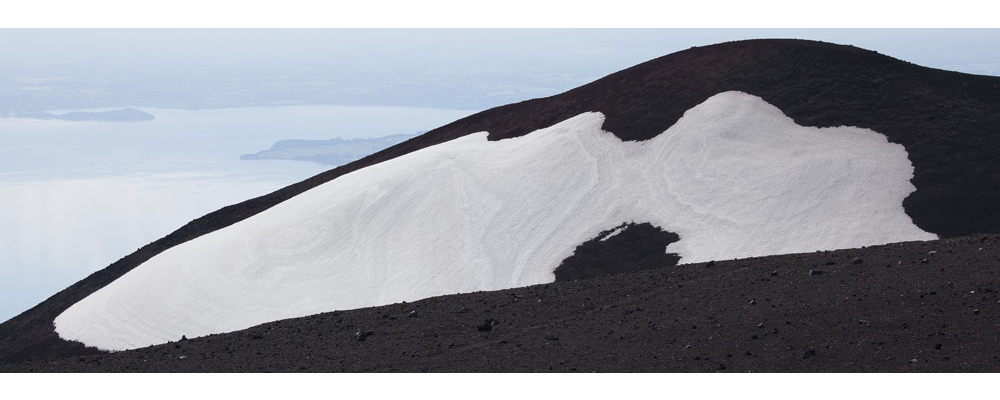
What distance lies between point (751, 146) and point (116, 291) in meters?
21.7

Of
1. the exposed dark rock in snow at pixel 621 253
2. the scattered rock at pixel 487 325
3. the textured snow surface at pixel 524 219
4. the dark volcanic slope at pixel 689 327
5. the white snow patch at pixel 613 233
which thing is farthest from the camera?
the white snow patch at pixel 613 233

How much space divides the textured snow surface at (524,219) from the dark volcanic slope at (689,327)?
6.91 meters

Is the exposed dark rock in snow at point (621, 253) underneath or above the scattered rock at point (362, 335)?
underneath

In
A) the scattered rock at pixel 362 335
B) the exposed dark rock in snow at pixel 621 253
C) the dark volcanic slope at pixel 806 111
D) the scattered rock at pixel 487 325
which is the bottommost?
the exposed dark rock in snow at pixel 621 253

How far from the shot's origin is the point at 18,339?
34.6 meters

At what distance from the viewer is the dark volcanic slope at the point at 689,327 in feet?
56.5

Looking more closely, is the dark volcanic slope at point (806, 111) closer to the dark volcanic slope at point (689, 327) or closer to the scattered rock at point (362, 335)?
the dark volcanic slope at point (689, 327)

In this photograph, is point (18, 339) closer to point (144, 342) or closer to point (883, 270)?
point (144, 342)

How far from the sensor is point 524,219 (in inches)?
1294

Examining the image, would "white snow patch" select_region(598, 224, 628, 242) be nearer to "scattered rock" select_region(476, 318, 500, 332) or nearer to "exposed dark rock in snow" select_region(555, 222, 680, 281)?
"exposed dark rock in snow" select_region(555, 222, 680, 281)

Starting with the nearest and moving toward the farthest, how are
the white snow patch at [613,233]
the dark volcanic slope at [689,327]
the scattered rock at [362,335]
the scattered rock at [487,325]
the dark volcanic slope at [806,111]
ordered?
the dark volcanic slope at [689,327]
the scattered rock at [487,325]
the scattered rock at [362,335]
the dark volcanic slope at [806,111]
the white snow patch at [613,233]

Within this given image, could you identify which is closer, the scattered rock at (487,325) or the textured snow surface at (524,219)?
the scattered rock at (487,325)

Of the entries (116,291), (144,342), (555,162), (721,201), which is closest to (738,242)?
(721,201)

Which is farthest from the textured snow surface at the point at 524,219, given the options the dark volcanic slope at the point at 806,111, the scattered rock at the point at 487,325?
the scattered rock at the point at 487,325
